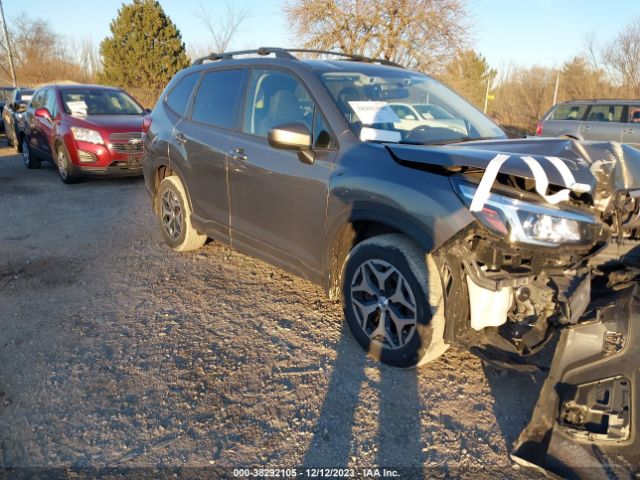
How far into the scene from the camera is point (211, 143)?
430 centimetres

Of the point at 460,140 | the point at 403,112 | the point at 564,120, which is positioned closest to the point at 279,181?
the point at 403,112

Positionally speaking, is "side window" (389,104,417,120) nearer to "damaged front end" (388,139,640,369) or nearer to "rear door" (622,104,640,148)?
"damaged front end" (388,139,640,369)

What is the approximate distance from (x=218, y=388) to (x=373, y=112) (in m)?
2.06

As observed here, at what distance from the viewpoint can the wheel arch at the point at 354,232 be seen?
110 inches

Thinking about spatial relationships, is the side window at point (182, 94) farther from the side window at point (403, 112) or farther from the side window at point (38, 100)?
the side window at point (38, 100)

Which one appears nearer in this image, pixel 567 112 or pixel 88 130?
pixel 88 130

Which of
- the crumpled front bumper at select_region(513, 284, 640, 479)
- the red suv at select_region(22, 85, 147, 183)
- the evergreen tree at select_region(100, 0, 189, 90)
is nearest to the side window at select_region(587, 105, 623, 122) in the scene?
the red suv at select_region(22, 85, 147, 183)

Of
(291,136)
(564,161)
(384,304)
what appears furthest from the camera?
(291,136)

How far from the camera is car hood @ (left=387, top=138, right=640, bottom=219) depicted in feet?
8.05

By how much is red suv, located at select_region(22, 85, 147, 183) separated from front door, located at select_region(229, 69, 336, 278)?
17.3 feet

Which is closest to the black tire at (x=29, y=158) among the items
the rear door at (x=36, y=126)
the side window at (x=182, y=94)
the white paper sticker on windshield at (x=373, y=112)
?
the rear door at (x=36, y=126)

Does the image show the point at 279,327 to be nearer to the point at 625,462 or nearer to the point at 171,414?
the point at 171,414

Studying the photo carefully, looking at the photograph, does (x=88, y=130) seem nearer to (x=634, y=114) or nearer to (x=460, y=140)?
(x=460, y=140)

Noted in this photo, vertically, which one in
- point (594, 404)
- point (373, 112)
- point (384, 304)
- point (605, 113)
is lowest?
point (594, 404)
